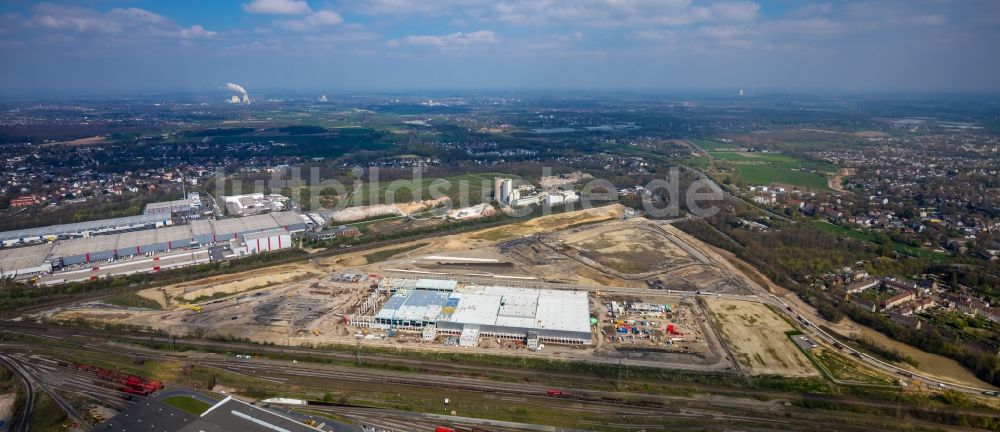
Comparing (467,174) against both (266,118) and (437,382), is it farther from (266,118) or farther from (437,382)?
(266,118)

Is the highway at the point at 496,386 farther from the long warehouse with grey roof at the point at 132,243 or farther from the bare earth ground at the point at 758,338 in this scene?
the long warehouse with grey roof at the point at 132,243

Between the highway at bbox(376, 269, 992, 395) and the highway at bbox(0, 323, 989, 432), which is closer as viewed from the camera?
the highway at bbox(0, 323, 989, 432)

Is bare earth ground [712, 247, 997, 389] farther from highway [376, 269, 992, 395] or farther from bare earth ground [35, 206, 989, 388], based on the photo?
highway [376, 269, 992, 395]

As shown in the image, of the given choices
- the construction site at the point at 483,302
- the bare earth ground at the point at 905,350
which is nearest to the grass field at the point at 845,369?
the bare earth ground at the point at 905,350

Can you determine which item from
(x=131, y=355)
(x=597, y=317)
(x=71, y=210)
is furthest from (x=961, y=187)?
(x=71, y=210)

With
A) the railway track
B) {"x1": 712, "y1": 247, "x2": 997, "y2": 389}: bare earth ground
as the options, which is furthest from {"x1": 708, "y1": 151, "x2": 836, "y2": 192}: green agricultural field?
the railway track

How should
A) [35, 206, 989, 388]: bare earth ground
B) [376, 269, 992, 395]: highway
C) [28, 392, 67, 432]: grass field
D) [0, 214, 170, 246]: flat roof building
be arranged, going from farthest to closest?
[0, 214, 170, 246]: flat roof building → [35, 206, 989, 388]: bare earth ground → [376, 269, 992, 395]: highway → [28, 392, 67, 432]: grass field
